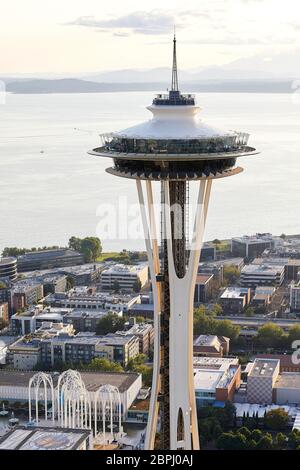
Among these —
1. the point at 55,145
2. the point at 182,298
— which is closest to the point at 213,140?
the point at 182,298

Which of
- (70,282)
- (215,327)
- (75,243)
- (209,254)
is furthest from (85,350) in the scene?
(75,243)

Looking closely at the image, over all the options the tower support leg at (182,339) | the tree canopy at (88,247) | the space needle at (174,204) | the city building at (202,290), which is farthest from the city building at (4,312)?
the tower support leg at (182,339)

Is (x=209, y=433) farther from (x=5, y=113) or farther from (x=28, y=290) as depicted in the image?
(x=5, y=113)

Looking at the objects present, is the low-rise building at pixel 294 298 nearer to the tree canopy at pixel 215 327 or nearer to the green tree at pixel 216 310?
the green tree at pixel 216 310

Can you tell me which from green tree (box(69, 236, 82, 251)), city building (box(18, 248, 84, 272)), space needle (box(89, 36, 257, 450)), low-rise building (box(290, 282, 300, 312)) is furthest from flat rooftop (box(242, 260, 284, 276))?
space needle (box(89, 36, 257, 450))

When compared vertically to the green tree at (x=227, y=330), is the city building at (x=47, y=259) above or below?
above

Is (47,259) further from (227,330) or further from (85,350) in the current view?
(85,350)

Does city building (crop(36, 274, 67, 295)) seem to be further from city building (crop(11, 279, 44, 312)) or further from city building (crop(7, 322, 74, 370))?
city building (crop(7, 322, 74, 370))

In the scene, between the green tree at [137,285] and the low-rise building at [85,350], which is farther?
the green tree at [137,285]
